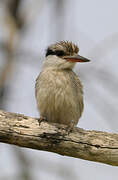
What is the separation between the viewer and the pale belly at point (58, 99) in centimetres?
423

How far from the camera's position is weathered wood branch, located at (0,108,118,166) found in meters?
3.27

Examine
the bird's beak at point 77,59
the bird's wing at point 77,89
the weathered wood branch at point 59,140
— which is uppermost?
the bird's beak at point 77,59

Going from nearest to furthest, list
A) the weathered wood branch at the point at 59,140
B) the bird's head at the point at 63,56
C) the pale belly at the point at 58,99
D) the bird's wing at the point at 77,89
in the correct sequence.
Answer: the weathered wood branch at the point at 59,140, the pale belly at the point at 58,99, the bird's wing at the point at 77,89, the bird's head at the point at 63,56

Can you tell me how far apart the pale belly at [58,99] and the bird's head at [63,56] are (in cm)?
18

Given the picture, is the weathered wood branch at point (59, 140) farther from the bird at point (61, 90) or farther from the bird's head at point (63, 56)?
the bird's head at point (63, 56)

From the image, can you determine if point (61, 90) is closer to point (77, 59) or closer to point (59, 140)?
point (77, 59)

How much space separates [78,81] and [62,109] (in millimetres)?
607

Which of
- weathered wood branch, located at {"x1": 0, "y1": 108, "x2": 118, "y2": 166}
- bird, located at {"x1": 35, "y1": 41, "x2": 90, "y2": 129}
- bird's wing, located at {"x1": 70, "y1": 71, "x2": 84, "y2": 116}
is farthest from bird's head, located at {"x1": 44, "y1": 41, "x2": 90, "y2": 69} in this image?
weathered wood branch, located at {"x1": 0, "y1": 108, "x2": 118, "y2": 166}

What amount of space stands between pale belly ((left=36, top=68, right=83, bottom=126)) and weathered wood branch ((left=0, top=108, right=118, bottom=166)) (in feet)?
2.45

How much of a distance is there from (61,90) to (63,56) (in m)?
0.72

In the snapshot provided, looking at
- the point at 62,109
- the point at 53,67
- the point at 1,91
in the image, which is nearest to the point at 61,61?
the point at 53,67

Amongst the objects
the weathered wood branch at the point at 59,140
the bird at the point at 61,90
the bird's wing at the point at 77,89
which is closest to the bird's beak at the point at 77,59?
the bird at the point at 61,90

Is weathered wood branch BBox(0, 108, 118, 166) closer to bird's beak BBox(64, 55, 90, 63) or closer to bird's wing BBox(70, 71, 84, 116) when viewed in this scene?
bird's wing BBox(70, 71, 84, 116)

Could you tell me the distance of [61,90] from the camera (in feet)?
14.0
